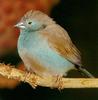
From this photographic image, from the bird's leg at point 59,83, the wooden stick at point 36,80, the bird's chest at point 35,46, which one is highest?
the bird's chest at point 35,46

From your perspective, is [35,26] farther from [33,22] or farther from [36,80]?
[36,80]

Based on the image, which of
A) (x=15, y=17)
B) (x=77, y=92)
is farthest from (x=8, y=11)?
(x=77, y=92)

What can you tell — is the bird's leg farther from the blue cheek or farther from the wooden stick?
the blue cheek

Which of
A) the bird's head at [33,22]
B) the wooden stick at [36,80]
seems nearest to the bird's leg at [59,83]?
the wooden stick at [36,80]

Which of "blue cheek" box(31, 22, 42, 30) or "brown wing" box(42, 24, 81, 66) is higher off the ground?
"blue cheek" box(31, 22, 42, 30)

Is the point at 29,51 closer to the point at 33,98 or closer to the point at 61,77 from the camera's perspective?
the point at 61,77

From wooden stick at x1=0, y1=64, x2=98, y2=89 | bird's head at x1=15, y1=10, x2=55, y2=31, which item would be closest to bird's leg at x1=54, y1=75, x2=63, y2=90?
wooden stick at x1=0, y1=64, x2=98, y2=89

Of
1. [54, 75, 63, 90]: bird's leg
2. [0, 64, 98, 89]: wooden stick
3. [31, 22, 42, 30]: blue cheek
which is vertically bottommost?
[54, 75, 63, 90]: bird's leg

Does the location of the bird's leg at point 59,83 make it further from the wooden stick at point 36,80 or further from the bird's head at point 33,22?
the bird's head at point 33,22
